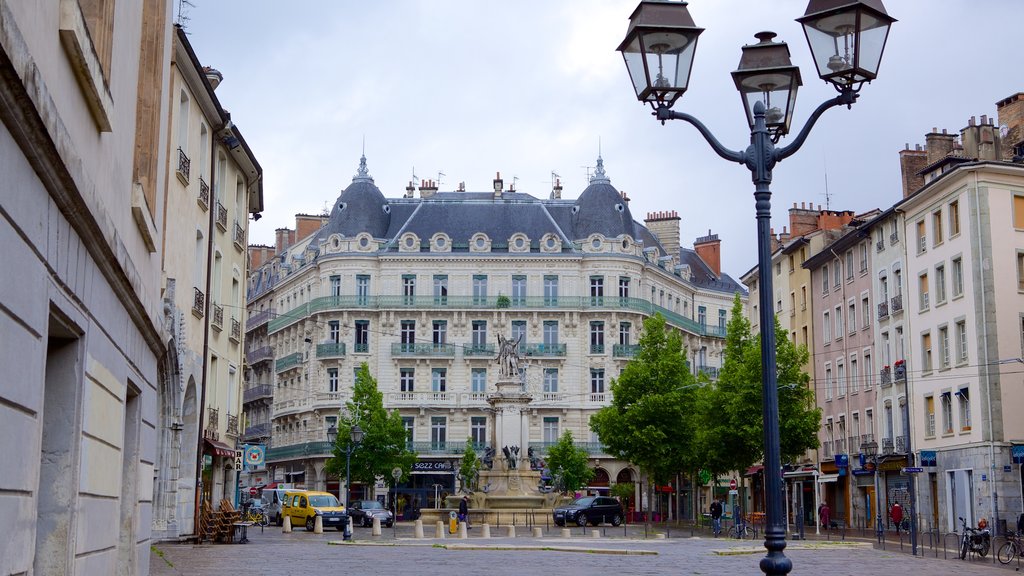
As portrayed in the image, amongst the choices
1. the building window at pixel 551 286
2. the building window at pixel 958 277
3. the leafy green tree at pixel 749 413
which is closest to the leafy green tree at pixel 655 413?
the leafy green tree at pixel 749 413

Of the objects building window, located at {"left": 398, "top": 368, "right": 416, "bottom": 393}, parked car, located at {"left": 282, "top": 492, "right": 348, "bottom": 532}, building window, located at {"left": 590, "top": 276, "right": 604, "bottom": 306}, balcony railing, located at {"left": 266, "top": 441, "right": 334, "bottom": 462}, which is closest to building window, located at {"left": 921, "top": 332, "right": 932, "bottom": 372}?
parked car, located at {"left": 282, "top": 492, "right": 348, "bottom": 532}

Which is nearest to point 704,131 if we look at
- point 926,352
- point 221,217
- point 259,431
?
point 221,217

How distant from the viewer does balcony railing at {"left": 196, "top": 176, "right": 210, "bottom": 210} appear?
33.2m

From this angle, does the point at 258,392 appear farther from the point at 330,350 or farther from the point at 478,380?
the point at 478,380

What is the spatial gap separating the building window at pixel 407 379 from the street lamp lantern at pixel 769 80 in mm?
68157

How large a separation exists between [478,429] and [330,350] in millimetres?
10916

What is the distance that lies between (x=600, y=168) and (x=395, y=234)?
15232 millimetres

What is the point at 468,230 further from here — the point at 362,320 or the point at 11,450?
the point at 11,450

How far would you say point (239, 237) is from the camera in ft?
135

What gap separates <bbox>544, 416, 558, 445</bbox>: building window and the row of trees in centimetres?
370

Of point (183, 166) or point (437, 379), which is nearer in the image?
point (183, 166)

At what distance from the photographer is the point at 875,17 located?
10.8 metres

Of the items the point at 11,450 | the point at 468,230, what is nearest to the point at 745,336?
the point at 468,230

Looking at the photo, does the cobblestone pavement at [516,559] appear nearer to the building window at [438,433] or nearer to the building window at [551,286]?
the building window at [438,433]
